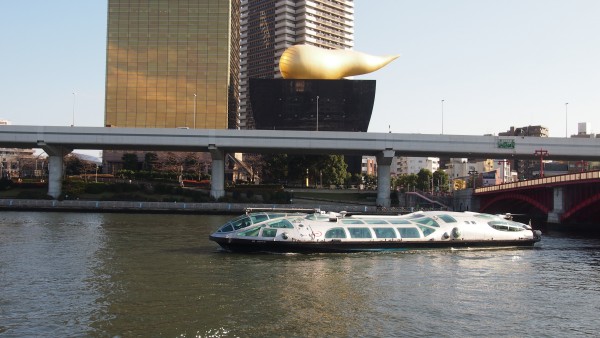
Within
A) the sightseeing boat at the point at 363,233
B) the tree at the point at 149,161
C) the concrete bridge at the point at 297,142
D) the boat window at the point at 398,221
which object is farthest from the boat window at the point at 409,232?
the tree at the point at 149,161

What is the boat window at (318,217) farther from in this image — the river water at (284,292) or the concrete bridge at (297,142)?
the concrete bridge at (297,142)

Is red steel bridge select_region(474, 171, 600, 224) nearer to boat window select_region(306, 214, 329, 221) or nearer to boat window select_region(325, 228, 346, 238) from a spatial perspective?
boat window select_region(325, 228, 346, 238)

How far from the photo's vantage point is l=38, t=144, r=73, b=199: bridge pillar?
→ 352 feet

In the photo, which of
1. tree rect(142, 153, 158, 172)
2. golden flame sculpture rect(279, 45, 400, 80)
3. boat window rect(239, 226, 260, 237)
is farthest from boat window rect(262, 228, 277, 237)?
tree rect(142, 153, 158, 172)

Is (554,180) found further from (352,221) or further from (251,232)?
(251,232)

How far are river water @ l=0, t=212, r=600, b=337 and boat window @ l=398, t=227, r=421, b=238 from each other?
1.90m

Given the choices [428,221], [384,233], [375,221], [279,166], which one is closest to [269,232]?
[384,233]

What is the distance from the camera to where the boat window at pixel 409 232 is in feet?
161

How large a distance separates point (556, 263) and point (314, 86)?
113978mm

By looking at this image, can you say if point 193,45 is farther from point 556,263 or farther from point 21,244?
point 556,263

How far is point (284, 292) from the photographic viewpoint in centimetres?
3003

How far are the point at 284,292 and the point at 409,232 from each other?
21.9m

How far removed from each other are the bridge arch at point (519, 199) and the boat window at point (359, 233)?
1503 inches

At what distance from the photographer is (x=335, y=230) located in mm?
46625
